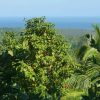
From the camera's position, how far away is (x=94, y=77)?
12211mm

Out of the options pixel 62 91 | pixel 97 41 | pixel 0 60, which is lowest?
pixel 62 91

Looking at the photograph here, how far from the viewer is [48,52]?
679 inches

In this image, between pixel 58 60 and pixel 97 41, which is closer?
pixel 97 41

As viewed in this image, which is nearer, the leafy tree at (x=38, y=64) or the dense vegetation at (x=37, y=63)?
the dense vegetation at (x=37, y=63)

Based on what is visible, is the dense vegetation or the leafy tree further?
the leafy tree

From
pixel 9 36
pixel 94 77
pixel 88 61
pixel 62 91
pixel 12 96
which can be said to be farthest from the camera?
pixel 9 36

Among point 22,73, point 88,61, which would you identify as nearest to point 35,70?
point 22,73

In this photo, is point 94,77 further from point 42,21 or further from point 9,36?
point 9,36

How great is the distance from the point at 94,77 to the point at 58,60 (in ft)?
17.0

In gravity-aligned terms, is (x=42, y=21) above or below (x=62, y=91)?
above

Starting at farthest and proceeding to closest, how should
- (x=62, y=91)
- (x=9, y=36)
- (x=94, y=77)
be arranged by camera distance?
1. (x=9, y=36)
2. (x=62, y=91)
3. (x=94, y=77)

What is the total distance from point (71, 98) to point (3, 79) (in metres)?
5.22

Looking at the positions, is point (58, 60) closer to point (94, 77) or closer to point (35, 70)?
point (35, 70)

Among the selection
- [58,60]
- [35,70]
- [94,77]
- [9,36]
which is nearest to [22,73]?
[35,70]
